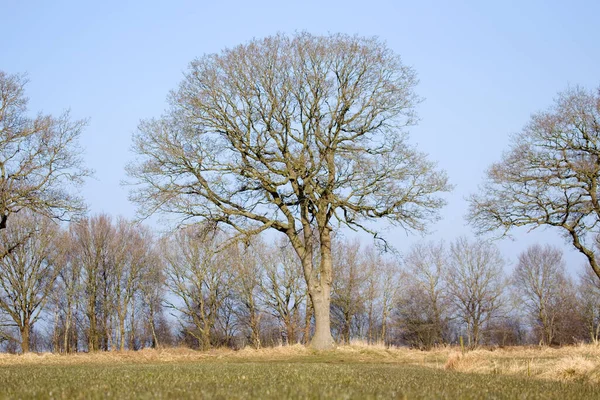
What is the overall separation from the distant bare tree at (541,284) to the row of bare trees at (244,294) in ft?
0.42

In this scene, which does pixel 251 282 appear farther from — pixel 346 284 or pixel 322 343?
pixel 322 343

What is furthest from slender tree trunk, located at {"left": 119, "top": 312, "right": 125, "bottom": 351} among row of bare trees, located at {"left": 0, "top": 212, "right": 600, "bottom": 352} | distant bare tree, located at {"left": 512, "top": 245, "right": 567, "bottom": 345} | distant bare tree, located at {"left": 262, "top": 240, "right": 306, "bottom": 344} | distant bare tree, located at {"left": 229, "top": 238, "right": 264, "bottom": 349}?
distant bare tree, located at {"left": 512, "top": 245, "right": 567, "bottom": 345}

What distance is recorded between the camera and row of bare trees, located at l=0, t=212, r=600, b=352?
48.6 meters

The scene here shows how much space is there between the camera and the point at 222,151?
97.7 ft

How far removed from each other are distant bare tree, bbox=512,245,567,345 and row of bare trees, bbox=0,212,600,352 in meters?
0.13

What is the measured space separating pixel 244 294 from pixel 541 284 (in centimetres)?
3488

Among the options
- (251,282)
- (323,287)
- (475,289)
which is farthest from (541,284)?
(323,287)

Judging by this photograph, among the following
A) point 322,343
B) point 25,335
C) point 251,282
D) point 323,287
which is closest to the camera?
point 322,343

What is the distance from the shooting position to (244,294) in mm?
56344

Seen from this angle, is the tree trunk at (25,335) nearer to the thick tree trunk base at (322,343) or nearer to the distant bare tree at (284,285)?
the distant bare tree at (284,285)

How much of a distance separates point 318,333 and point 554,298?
153 feet

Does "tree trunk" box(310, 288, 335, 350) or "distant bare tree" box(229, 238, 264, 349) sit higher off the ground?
"distant bare tree" box(229, 238, 264, 349)

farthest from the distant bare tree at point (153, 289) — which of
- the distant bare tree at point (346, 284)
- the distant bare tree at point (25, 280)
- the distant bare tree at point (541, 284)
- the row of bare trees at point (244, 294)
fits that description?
the distant bare tree at point (541, 284)

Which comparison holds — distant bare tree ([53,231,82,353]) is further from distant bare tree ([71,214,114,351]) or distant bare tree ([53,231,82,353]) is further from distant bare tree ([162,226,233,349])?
distant bare tree ([162,226,233,349])
